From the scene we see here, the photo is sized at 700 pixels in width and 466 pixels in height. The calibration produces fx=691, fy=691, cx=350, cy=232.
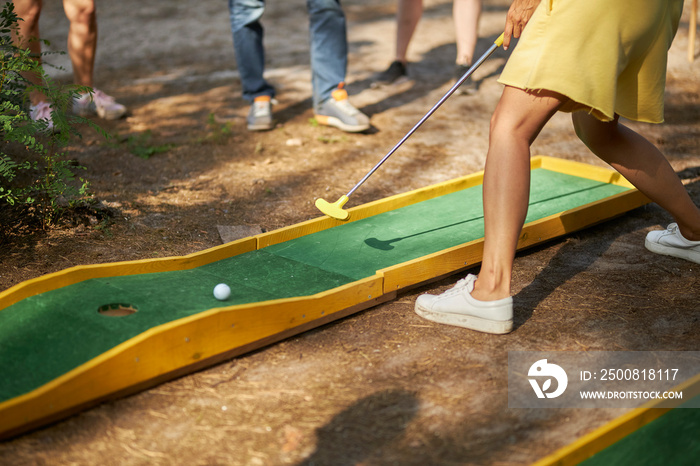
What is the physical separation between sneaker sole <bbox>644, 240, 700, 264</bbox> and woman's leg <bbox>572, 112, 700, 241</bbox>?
0.69 feet

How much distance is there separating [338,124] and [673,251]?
2.86 meters

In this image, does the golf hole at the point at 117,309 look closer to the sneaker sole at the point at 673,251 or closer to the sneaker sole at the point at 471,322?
the sneaker sole at the point at 471,322

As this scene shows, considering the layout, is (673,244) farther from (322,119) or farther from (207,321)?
(322,119)

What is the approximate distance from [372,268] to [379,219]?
669 mm

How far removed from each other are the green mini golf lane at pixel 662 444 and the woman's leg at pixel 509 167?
76 centimetres

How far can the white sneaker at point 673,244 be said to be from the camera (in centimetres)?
333

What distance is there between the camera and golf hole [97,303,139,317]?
254 centimetres

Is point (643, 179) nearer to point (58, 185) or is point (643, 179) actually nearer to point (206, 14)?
point (58, 185)

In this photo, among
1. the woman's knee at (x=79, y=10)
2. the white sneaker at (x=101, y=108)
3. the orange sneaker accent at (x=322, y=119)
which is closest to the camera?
the woman's knee at (x=79, y=10)

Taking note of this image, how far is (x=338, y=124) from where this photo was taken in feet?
18.1

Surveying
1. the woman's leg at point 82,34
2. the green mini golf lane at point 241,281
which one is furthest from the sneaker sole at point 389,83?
the green mini golf lane at point 241,281

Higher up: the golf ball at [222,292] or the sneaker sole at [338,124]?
the golf ball at [222,292]

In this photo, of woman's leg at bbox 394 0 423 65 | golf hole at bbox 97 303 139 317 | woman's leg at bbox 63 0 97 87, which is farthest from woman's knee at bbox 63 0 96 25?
golf hole at bbox 97 303 139 317

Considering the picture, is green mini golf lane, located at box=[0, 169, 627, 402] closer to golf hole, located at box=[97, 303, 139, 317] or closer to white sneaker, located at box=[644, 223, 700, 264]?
golf hole, located at box=[97, 303, 139, 317]
